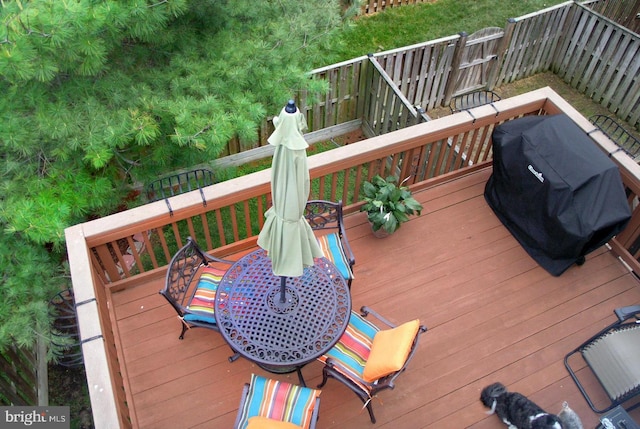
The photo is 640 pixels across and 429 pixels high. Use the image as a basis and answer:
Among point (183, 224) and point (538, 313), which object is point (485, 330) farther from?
point (183, 224)

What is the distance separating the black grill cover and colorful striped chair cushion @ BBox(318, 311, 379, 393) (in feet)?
5.68

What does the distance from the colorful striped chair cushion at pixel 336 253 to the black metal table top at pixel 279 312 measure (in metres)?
0.13

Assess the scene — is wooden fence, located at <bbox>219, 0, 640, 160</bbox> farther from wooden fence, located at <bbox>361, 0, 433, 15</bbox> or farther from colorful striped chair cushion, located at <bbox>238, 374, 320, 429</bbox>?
colorful striped chair cushion, located at <bbox>238, 374, 320, 429</bbox>

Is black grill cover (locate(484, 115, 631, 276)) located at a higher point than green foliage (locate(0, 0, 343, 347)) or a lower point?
lower

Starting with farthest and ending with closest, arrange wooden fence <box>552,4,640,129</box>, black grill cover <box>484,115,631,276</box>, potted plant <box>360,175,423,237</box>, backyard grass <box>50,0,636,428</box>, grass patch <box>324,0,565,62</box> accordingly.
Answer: grass patch <box>324,0,565,62</box> → backyard grass <box>50,0,636,428</box> → wooden fence <box>552,4,640,129</box> → potted plant <box>360,175,423,237</box> → black grill cover <box>484,115,631,276</box>

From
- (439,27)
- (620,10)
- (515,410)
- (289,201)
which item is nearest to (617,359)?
(515,410)

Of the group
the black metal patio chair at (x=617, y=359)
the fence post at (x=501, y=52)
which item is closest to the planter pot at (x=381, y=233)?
the black metal patio chair at (x=617, y=359)

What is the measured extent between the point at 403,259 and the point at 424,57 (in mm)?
3268

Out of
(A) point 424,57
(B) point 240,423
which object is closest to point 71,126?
(B) point 240,423

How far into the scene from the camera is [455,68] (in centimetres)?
683

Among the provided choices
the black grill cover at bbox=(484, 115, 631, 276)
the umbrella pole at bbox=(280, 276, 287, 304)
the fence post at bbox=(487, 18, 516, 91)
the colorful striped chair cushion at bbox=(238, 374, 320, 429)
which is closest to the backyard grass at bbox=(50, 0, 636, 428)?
the fence post at bbox=(487, 18, 516, 91)

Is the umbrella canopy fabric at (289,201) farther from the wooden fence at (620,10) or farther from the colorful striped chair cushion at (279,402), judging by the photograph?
the wooden fence at (620,10)

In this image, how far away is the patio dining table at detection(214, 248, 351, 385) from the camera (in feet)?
10.7

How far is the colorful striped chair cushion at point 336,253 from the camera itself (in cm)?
377
